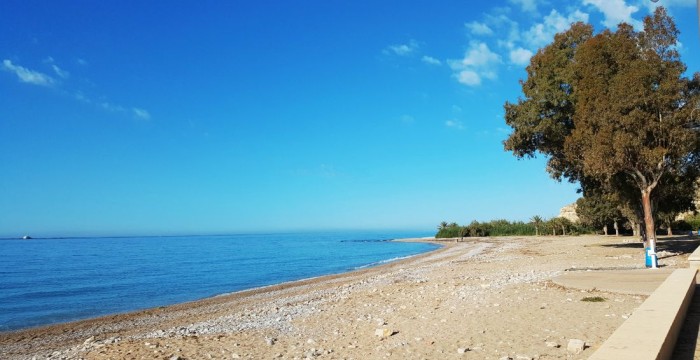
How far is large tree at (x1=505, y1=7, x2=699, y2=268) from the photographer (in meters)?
23.2

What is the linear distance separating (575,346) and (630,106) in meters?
18.7

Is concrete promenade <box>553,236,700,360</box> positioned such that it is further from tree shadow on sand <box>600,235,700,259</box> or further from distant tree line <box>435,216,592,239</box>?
distant tree line <box>435,216,592,239</box>

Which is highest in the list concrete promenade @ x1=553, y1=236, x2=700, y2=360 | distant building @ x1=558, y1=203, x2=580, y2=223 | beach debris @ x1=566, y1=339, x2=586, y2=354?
distant building @ x1=558, y1=203, x2=580, y2=223

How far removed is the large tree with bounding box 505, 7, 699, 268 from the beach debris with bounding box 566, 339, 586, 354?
1477 cm

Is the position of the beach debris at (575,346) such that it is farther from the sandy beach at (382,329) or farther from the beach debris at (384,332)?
the beach debris at (384,332)

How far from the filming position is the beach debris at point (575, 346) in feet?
27.7

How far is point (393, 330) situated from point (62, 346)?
10029 mm

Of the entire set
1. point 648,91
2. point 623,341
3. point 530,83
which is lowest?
point 623,341

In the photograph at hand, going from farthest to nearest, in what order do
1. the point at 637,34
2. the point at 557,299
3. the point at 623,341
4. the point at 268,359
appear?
1. the point at 637,34
2. the point at 557,299
3. the point at 268,359
4. the point at 623,341

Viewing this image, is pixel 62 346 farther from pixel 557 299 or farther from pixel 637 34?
pixel 637 34

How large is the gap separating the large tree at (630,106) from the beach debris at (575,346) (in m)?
14.8

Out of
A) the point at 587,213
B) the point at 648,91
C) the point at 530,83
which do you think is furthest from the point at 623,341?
the point at 587,213

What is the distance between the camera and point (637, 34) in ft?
84.3

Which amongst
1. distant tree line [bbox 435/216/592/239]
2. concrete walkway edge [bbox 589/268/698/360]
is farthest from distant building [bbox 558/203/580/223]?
concrete walkway edge [bbox 589/268/698/360]
